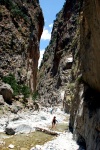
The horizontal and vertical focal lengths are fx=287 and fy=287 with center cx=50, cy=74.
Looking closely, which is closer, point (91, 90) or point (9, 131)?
point (91, 90)

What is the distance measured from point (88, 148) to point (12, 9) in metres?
39.3

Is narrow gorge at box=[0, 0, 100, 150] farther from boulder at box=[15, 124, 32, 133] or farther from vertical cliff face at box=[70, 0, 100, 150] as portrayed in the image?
boulder at box=[15, 124, 32, 133]

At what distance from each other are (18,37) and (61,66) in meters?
23.1

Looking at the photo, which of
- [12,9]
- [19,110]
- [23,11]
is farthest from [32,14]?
[19,110]

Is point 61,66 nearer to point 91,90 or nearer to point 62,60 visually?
point 62,60

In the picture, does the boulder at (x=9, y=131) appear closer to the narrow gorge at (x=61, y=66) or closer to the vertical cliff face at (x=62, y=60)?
the narrow gorge at (x=61, y=66)

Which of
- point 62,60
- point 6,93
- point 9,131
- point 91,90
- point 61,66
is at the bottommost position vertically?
point 9,131

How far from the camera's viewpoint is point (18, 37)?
160 feet

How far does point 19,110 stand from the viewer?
36125 mm

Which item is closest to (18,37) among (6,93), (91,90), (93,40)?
(6,93)

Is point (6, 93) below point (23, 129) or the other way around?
the other way around

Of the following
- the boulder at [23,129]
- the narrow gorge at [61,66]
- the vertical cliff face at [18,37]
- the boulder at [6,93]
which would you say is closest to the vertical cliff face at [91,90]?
the narrow gorge at [61,66]

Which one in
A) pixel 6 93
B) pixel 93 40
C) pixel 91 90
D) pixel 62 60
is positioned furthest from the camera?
pixel 62 60

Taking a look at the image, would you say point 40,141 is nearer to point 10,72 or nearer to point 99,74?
point 99,74
